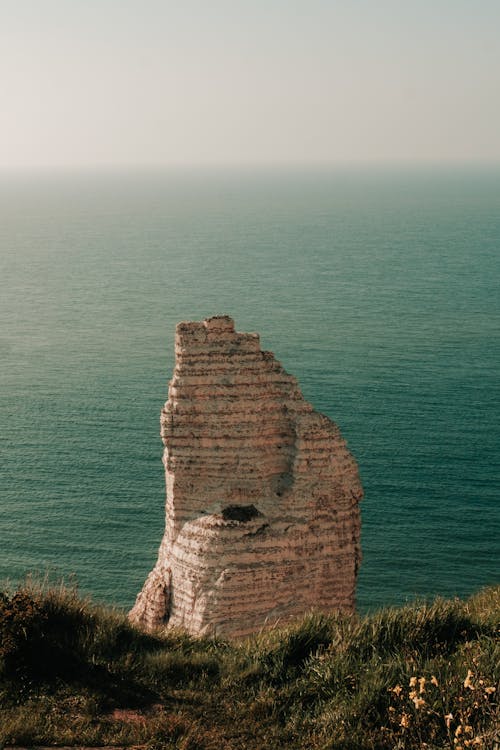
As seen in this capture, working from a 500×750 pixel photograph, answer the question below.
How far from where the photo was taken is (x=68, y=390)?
89.2 m

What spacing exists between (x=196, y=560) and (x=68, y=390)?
2565 inches

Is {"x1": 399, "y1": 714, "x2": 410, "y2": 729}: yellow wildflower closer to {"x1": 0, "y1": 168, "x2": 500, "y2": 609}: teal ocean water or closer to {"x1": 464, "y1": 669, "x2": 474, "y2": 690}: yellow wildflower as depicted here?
{"x1": 464, "y1": 669, "x2": 474, "y2": 690}: yellow wildflower

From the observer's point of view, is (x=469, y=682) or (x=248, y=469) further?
(x=248, y=469)

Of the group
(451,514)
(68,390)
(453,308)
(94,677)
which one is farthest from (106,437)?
(453,308)

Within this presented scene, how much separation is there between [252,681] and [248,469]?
458 inches

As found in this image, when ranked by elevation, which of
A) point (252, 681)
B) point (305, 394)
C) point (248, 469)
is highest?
point (248, 469)

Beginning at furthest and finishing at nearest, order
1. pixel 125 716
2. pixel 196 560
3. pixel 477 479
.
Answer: pixel 477 479 < pixel 196 560 < pixel 125 716

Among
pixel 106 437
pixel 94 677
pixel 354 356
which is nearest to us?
pixel 94 677

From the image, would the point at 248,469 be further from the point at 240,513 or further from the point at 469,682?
the point at 469,682

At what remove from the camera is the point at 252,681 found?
16.2 meters

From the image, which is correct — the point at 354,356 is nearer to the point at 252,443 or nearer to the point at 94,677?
the point at 252,443

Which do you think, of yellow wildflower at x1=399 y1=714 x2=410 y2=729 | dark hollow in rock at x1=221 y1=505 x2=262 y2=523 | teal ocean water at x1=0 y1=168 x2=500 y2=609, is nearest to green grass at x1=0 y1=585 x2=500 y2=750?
yellow wildflower at x1=399 y1=714 x2=410 y2=729

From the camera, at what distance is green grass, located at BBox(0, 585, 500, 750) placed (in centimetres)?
1401

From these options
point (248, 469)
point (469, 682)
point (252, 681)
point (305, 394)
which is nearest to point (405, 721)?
point (469, 682)
